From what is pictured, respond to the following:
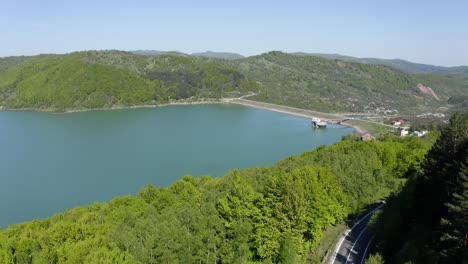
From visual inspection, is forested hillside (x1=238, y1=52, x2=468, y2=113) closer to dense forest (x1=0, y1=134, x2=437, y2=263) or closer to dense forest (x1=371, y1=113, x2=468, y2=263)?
dense forest (x1=0, y1=134, x2=437, y2=263)

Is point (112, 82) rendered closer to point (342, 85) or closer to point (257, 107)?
point (257, 107)

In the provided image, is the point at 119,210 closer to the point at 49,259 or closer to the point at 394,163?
the point at 49,259

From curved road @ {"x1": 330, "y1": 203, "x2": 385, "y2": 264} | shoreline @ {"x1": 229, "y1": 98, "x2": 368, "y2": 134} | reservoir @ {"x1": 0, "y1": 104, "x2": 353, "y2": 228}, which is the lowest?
reservoir @ {"x1": 0, "y1": 104, "x2": 353, "y2": 228}

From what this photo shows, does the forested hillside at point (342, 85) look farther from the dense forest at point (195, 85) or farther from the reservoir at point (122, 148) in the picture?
the reservoir at point (122, 148)

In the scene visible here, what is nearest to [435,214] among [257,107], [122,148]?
[122,148]

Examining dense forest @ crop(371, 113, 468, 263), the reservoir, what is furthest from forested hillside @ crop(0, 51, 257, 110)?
dense forest @ crop(371, 113, 468, 263)
